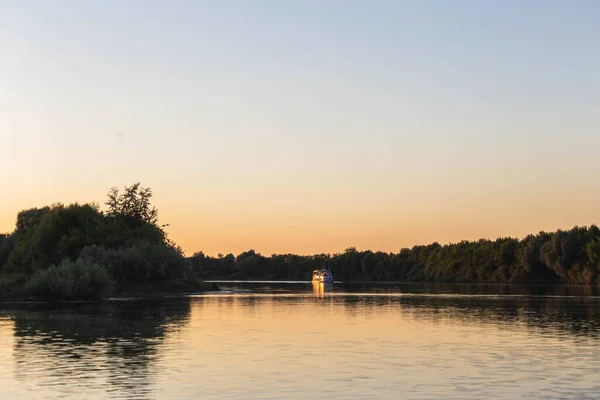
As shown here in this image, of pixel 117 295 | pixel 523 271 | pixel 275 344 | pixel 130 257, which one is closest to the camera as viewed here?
pixel 275 344

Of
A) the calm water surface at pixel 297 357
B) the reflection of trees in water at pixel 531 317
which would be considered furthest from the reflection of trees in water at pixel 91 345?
the reflection of trees in water at pixel 531 317

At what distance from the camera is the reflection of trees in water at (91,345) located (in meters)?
30.4

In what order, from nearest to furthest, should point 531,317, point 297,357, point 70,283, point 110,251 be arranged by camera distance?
point 297,357, point 531,317, point 70,283, point 110,251

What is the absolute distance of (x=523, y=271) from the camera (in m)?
193

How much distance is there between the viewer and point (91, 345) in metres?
41.9

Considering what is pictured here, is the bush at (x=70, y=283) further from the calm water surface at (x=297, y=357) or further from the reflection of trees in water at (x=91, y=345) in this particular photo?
the calm water surface at (x=297, y=357)

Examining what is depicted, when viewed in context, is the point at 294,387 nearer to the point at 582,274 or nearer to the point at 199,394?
the point at 199,394

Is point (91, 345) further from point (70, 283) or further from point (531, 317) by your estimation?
point (70, 283)

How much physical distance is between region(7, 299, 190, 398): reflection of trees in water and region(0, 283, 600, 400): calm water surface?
0.24ft

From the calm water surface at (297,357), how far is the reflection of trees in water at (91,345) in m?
0.07

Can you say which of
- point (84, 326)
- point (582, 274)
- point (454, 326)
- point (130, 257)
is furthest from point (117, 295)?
point (582, 274)

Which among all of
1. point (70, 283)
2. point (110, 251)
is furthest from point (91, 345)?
point (110, 251)

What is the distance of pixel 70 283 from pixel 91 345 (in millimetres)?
49487

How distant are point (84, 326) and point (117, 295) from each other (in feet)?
183
